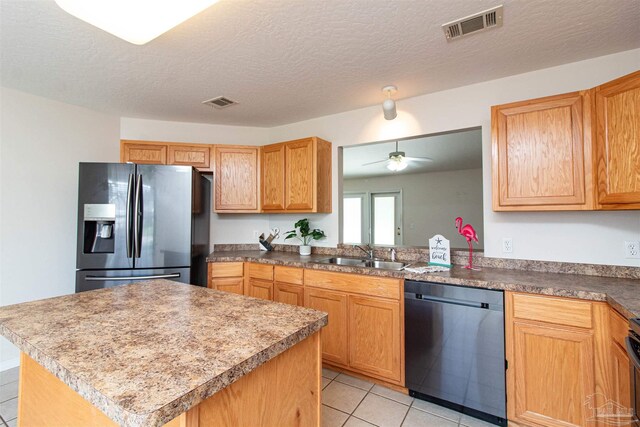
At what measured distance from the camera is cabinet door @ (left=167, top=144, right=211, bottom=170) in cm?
311

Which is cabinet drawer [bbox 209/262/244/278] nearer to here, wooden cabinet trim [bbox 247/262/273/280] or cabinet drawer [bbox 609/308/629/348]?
wooden cabinet trim [bbox 247/262/273/280]

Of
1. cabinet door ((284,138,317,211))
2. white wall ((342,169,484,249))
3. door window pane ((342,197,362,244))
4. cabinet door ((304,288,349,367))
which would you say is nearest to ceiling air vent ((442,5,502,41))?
cabinet door ((284,138,317,211))

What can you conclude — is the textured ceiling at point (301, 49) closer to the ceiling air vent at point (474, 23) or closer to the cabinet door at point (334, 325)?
the ceiling air vent at point (474, 23)

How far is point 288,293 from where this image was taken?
262cm

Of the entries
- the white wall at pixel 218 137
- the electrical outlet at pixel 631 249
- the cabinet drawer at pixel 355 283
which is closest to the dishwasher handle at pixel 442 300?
the cabinet drawer at pixel 355 283

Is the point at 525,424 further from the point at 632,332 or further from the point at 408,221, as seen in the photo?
the point at 408,221

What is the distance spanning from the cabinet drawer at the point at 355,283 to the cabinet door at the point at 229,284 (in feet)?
2.59

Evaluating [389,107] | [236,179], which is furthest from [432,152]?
[236,179]

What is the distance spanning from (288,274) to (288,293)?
173 mm

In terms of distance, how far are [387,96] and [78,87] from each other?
2697 millimetres

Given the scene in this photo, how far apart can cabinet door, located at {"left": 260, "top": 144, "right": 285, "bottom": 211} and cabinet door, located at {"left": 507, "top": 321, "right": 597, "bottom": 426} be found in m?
2.31

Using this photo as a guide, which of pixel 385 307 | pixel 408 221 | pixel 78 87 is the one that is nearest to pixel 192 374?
pixel 385 307

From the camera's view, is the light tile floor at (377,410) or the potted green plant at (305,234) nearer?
the light tile floor at (377,410)

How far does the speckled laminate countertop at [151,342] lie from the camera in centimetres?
64
